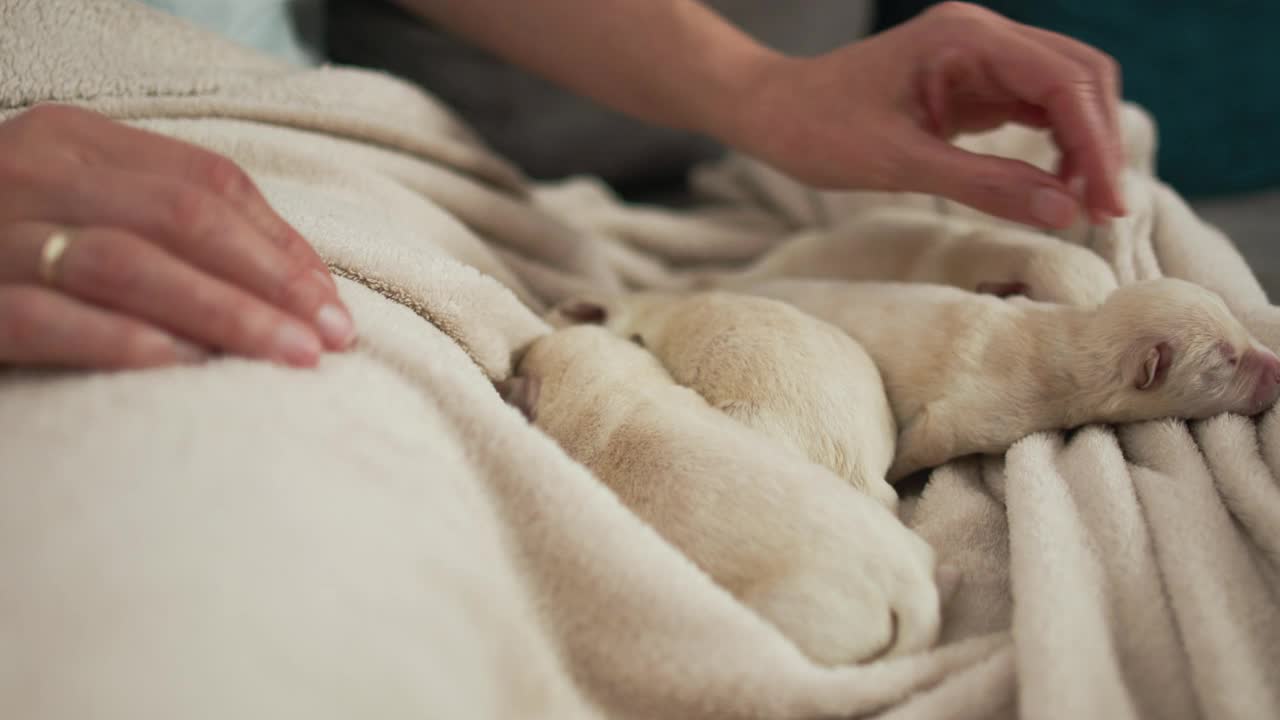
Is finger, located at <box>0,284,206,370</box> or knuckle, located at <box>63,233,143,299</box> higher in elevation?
knuckle, located at <box>63,233,143,299</box>

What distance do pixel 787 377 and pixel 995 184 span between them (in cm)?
30

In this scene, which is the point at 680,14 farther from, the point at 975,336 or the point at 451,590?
the point at 451,590

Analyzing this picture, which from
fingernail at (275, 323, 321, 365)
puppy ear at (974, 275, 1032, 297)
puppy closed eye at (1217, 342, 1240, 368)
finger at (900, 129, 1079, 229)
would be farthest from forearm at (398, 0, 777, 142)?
fingernail at (275, 323, 321, 365)

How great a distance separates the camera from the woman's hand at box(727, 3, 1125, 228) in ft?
3.10

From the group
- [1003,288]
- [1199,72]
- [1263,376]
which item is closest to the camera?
[1263,376]

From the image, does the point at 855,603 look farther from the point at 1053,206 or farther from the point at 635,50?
the point at 635,50

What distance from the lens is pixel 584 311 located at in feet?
3.78

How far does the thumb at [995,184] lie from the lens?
0.94 meters

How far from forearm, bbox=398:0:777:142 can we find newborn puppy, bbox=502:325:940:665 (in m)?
0.51

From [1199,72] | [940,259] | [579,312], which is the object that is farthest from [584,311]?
[1199,72]

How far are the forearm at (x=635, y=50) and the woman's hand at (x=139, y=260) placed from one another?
69 centimetres

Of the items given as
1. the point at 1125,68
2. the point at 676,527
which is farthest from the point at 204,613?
the point at 1125,68

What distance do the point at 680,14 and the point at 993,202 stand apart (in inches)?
19.6

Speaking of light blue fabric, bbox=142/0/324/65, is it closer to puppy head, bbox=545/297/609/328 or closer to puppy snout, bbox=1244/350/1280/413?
puppy head, bbox=545/297/609/328
